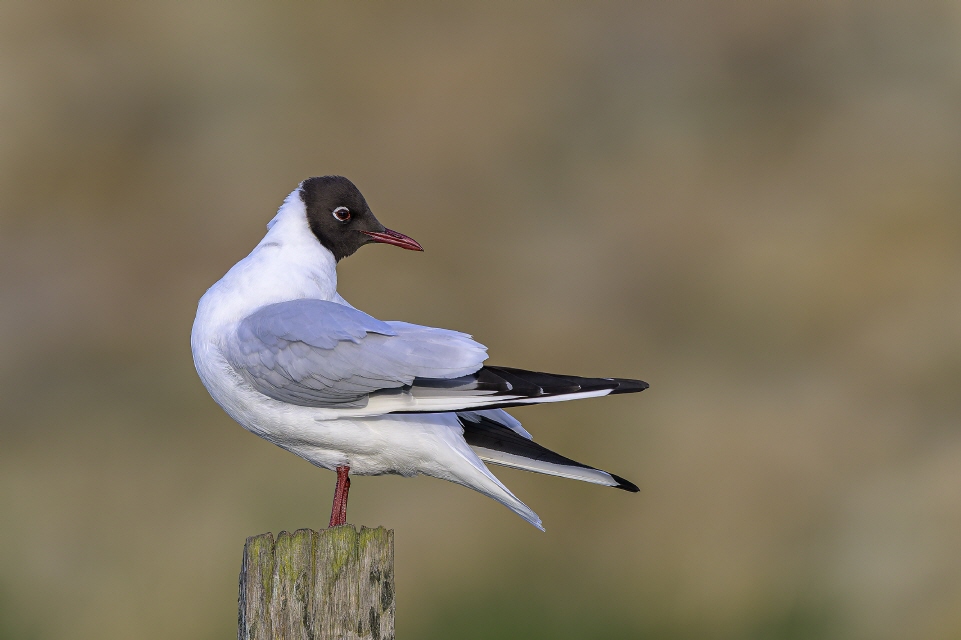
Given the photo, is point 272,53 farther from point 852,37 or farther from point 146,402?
point 852,37

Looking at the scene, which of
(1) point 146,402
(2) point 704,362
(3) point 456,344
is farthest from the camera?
(2) point 704,362

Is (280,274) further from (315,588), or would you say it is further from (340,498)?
(315,588)

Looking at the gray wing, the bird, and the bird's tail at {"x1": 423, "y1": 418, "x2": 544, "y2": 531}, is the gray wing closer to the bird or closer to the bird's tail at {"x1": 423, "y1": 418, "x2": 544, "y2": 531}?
the bird

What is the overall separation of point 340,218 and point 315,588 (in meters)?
1.55

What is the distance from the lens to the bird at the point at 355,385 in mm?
3424

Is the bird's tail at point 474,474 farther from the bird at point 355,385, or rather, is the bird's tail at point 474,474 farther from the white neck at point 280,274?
the white neck at point 280,274

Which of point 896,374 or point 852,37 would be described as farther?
point 852,37

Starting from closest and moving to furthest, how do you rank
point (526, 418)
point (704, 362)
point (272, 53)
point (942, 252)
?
point (526, 418) → point (704, 362) → point (942, 252) → point (272, 53)

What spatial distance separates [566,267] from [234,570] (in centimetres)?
401

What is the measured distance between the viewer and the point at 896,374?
375 inches

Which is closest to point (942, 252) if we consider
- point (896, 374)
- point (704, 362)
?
point (896, 374)

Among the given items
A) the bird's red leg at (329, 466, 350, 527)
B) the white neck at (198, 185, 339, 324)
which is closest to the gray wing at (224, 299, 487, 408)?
the white neck at (198, 185, 339, 324)

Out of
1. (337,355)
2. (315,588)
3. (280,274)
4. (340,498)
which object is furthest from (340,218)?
(315,588)

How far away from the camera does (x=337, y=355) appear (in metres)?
3.54
